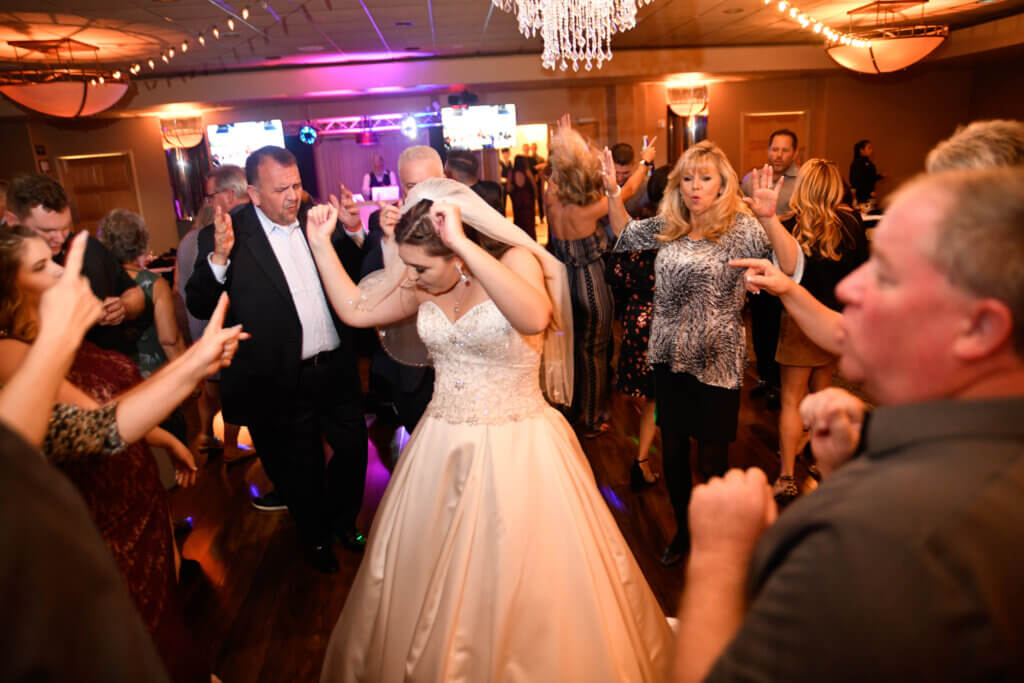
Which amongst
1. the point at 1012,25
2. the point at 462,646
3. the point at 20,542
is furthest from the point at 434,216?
the point at 1012,25

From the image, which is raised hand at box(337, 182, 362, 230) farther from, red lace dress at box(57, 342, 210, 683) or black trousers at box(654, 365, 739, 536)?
black trousers at box(654, 365, 739, 536)

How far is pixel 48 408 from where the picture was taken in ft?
3.14

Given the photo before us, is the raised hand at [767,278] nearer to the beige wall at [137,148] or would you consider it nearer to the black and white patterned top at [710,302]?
the black and white patterned top at [710,302]

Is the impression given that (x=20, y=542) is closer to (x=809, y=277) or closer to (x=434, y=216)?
(x=434, y=216)

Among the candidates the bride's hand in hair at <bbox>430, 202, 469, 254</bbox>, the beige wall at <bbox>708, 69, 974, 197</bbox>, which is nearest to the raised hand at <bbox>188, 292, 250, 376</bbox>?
the bride's hand in hair at <bbox>430, 202, 469, 254</bbox>

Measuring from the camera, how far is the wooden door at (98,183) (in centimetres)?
1026

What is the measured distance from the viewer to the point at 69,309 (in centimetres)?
101

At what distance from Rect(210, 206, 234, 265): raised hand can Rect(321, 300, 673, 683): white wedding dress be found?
0.94 metres

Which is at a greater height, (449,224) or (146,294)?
(449,224)

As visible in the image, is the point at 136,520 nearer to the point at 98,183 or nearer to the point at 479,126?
the point at 479,126

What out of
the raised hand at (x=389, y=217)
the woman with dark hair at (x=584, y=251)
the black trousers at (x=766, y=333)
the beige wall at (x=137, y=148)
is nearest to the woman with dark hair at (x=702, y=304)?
the raised hand at (x=389, y=217)

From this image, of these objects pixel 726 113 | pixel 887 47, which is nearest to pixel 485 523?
pixel 887 47

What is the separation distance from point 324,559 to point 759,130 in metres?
10.4

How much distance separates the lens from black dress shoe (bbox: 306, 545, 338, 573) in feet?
9.09
